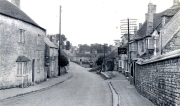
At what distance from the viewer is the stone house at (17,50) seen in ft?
67.8

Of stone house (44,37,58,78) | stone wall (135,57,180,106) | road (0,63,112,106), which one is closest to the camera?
stone wall (135,57,180,106)

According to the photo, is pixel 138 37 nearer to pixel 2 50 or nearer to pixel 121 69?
pixel 121 69

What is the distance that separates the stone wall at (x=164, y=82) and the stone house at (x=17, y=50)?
41.3 feet

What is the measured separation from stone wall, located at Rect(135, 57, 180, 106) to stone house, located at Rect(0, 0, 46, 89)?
1260cm

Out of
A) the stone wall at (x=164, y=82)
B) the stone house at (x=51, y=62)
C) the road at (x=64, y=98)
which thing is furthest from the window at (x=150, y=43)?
the stone house at (x=51, y=62)

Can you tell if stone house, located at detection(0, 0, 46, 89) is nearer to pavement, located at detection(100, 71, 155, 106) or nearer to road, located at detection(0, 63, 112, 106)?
road, located at detection(0, 63, 112, 106)

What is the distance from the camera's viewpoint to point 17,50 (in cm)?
2289

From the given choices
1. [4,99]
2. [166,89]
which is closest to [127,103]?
[166,89]

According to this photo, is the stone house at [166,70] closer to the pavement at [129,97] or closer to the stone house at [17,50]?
the pavement at [129,97]

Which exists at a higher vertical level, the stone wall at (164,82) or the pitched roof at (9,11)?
the pitched roof at (9,11)

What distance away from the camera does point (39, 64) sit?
29.3 metres

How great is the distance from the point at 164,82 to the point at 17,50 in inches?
618

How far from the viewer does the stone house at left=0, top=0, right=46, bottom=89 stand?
2067 cm

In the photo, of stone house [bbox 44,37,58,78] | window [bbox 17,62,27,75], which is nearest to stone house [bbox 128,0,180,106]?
window [bbox 17,62,27,75]
